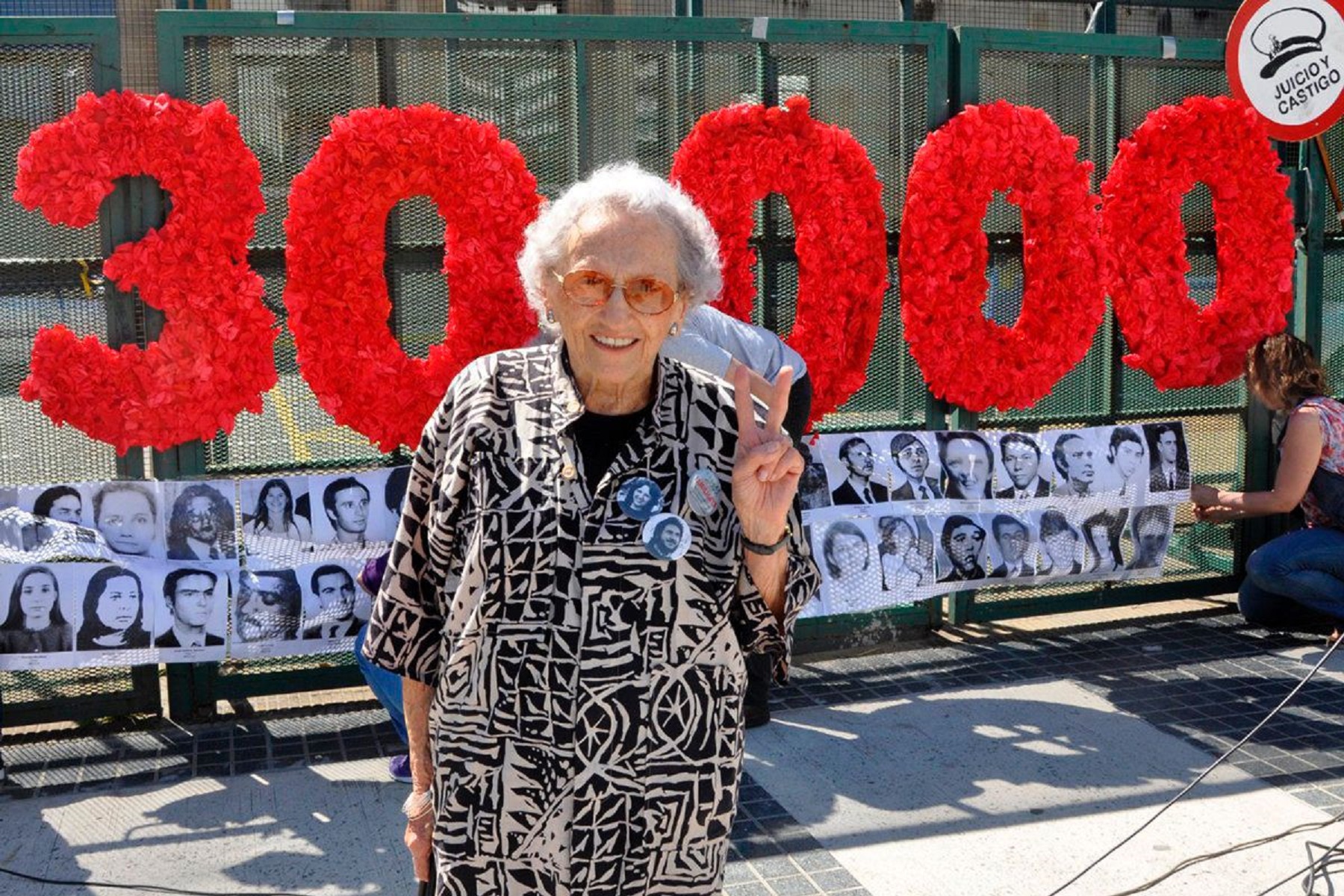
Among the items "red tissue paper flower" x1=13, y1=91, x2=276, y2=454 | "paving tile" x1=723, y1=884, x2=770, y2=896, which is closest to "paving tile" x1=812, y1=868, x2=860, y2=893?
"paving tile" x1=723, y1=884, x2=770, y2=896

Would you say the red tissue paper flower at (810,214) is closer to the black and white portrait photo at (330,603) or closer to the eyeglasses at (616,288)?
the black and white portrait photo at (330,603)

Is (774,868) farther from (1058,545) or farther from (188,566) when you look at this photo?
(1058,545)

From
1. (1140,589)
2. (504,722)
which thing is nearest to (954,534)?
(1140,589)

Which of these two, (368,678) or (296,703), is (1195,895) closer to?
(368,678)

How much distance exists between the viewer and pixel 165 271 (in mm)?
5227

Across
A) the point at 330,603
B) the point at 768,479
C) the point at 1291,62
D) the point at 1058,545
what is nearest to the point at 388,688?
the point at 330,603

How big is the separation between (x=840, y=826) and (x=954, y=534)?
7.10ft

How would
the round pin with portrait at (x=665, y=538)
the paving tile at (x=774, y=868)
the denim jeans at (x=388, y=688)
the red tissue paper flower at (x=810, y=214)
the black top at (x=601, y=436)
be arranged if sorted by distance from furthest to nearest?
the red tissue paper flower at (x=810, y=214)
the denim jeans at (x=388, y=688)
the paving tile at (x=774, y=868)
the black top at (x=601, y=436)
the round pin with portrait at (x=665, y=538)

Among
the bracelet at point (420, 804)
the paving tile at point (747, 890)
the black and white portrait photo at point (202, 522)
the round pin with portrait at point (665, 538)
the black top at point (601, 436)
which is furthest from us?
the black and white portrait photo at point (202, 522)

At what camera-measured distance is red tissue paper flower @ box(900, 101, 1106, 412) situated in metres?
6.15

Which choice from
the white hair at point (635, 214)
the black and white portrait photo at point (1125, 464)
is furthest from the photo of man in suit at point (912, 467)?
the white hair at point (635, 214)

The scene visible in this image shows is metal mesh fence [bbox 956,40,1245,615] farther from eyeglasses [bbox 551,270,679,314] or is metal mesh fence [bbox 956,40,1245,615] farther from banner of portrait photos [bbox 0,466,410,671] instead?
eyeglasses [bbox 551,270,679,314]

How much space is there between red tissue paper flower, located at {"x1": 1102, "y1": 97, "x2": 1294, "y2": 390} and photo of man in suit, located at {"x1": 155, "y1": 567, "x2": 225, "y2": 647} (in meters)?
4.18

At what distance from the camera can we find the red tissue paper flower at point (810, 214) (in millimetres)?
5789
